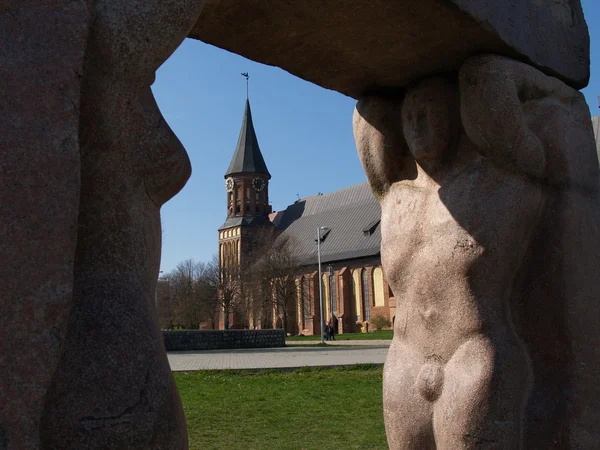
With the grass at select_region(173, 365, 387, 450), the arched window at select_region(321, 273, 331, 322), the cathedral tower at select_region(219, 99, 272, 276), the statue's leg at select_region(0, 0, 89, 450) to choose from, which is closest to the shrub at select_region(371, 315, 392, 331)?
the arched window at select_region(321, 273, 331, 322)

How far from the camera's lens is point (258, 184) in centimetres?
6500

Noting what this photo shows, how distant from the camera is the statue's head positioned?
2.97 meters

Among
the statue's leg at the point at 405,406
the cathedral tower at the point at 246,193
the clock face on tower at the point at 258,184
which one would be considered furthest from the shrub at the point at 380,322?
the statue's leg at the point at 405,406

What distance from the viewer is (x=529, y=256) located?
285 cm

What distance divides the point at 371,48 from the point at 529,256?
1124 millimetres

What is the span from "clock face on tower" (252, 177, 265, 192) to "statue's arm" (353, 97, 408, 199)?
6166cm

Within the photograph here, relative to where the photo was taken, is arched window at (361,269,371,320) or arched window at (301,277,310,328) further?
arched window at (301,277,310,328)

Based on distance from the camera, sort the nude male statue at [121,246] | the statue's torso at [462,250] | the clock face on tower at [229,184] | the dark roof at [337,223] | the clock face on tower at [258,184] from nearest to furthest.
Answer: the nude male statue at [121,246]
the statue's torso at [462,250]
the dark roof at [337,223]
the clock face on tower at [258,184]
the clock face on tower at [229,184]

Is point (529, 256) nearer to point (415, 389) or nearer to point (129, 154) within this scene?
point (415, 389)

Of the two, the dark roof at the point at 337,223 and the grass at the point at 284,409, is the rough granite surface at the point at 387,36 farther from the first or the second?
A: the dark roof at the point at 337,223

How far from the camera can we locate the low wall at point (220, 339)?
24841mm

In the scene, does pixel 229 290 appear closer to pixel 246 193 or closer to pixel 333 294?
pixel 333 294

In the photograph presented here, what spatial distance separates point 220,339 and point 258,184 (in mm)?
39191

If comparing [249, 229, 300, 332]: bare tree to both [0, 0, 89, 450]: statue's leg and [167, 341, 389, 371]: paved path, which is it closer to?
[167, 341, 389, 371]: paved path
